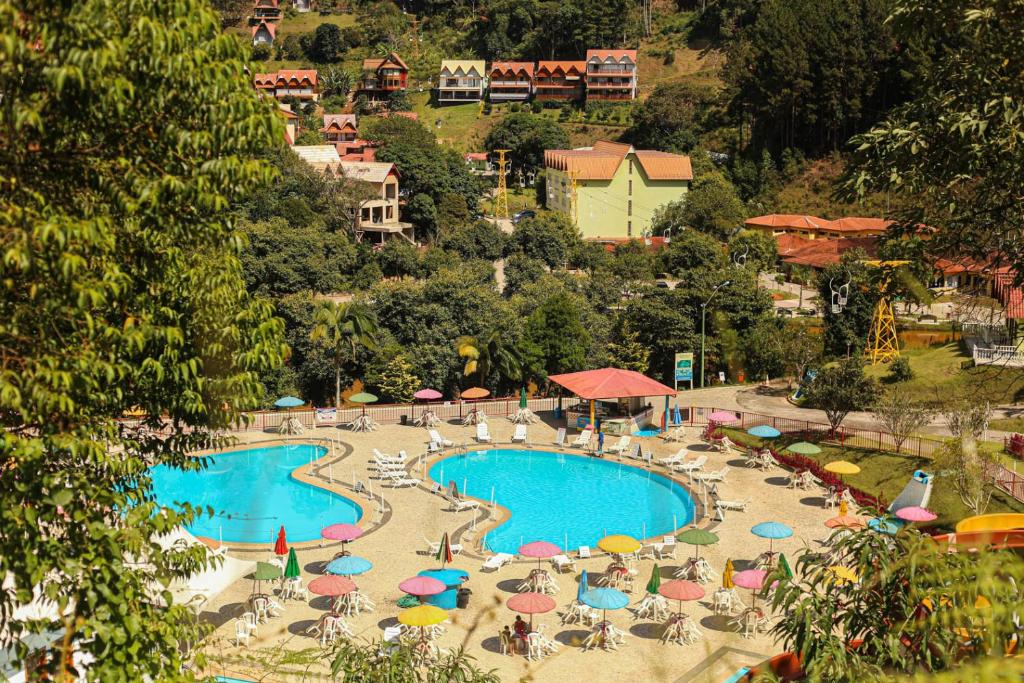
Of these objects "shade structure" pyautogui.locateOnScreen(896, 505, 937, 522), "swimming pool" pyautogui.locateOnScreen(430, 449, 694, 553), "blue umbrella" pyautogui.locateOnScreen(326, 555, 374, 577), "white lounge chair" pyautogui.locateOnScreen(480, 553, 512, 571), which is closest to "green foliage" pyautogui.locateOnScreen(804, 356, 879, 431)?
→ "swimming pool" pyautogui.locateOnScreen(430, 449, 694, 553)

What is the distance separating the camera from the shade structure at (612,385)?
122 feet

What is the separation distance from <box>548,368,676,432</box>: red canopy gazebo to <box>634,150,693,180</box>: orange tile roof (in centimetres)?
4215

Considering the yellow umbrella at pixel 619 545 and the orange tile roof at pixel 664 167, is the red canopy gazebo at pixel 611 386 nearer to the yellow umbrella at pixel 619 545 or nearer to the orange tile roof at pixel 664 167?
the yellow umbrella at pixel 619 545

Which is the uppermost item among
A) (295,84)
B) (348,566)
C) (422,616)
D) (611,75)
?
(611,75)

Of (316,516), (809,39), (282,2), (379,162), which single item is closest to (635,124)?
Result: (809,39)

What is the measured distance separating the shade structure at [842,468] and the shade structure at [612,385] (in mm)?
Answer: 7281

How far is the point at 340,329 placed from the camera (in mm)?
42031

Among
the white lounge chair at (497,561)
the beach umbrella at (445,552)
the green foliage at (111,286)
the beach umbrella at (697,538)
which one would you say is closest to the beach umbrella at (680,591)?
the beach umbrella at (697,538)

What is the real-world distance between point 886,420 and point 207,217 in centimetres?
2822

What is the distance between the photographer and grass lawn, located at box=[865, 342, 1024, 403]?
3941cm

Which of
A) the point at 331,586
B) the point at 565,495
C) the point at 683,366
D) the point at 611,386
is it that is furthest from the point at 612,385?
the point at 331,586

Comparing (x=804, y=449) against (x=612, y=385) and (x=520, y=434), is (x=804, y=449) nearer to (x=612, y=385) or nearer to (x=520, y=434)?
(x=612, y=385)

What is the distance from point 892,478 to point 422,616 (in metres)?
17.5

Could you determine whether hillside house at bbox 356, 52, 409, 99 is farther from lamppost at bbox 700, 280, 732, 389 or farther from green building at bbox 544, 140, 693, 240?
lamppost at bbox 700, 280, 732, 389
